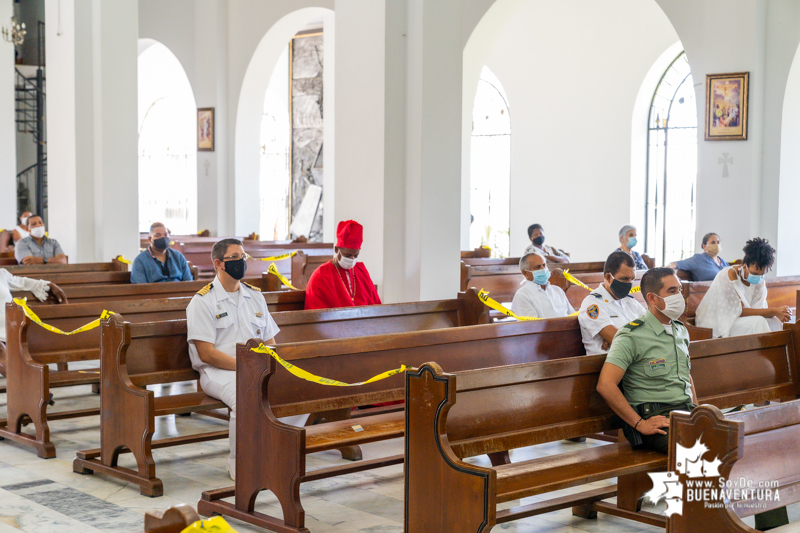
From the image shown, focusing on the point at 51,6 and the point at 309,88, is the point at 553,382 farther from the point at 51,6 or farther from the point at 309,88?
the point at 309,88

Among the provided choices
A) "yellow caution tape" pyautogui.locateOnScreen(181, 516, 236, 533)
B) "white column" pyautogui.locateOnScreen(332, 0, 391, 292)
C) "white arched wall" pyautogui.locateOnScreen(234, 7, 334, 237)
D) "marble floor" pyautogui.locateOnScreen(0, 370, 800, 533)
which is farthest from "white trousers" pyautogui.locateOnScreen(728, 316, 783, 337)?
"white arched wall" pyautogui.locateOnScreen(234, 7, 334, 237)

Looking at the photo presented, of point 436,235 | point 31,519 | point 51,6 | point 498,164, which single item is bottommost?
point 31,519

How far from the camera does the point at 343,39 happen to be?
7.34 meters

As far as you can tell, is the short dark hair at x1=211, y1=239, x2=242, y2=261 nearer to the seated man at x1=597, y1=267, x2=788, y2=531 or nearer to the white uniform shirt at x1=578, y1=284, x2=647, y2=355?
the white uniform shirt at x1=578, y1=284, x2=647, y2=355

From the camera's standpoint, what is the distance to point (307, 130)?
1756 cm

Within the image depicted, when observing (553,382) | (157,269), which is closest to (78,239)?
(157,269)

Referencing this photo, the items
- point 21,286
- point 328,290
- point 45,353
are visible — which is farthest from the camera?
point 21,286

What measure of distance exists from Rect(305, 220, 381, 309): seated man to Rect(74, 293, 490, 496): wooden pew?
0.52 m

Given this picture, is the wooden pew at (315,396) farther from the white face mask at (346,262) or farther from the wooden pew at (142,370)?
the white face mask at (346,262)

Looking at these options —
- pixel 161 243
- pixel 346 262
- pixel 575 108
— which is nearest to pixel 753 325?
pixel 346 262

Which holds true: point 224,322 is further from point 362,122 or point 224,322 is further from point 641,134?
point 641,134

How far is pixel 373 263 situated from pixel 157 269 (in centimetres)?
188

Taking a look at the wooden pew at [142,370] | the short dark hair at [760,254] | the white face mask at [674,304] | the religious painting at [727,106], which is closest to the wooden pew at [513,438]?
the white face mask at [674,304]

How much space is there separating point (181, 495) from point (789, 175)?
26.8ft
